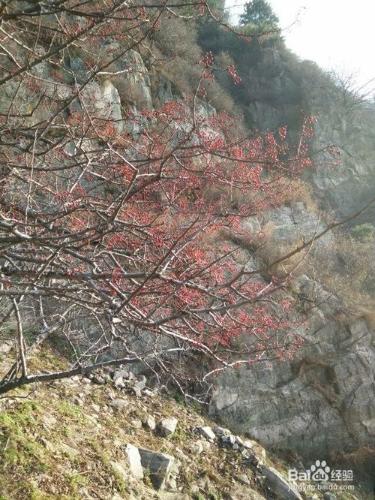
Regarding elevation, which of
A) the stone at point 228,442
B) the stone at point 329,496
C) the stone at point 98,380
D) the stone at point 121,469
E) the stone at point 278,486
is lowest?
the stone at point 329,496

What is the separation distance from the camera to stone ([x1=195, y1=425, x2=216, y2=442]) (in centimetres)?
516

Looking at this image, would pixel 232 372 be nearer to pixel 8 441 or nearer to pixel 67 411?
pixel 67 411

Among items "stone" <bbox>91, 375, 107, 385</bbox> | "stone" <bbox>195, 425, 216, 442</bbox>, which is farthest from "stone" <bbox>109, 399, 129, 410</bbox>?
"stone" <bbox>195, 425, 216, 442</bbox>

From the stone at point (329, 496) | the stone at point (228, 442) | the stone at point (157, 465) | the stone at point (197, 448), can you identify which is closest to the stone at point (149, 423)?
the stone at point (197, 448)

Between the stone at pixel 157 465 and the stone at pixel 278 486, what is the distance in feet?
5.44

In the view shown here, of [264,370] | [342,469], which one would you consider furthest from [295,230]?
[342,469]

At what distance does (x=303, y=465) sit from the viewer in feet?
20.9

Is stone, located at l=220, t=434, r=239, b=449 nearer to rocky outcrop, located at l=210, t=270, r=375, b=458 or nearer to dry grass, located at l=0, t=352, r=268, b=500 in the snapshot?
dry grass, located at l=0, t=352, r=268, b=500

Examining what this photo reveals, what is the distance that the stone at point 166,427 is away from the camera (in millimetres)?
4766

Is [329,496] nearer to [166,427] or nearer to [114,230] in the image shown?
[166,427]

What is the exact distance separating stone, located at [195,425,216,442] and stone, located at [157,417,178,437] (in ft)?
1.43

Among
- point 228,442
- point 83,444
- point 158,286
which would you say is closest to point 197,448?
point 228,442

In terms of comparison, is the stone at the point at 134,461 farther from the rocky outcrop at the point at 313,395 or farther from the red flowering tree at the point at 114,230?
the rocky outcrop at the point at 313,395

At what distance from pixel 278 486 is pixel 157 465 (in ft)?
6.50
